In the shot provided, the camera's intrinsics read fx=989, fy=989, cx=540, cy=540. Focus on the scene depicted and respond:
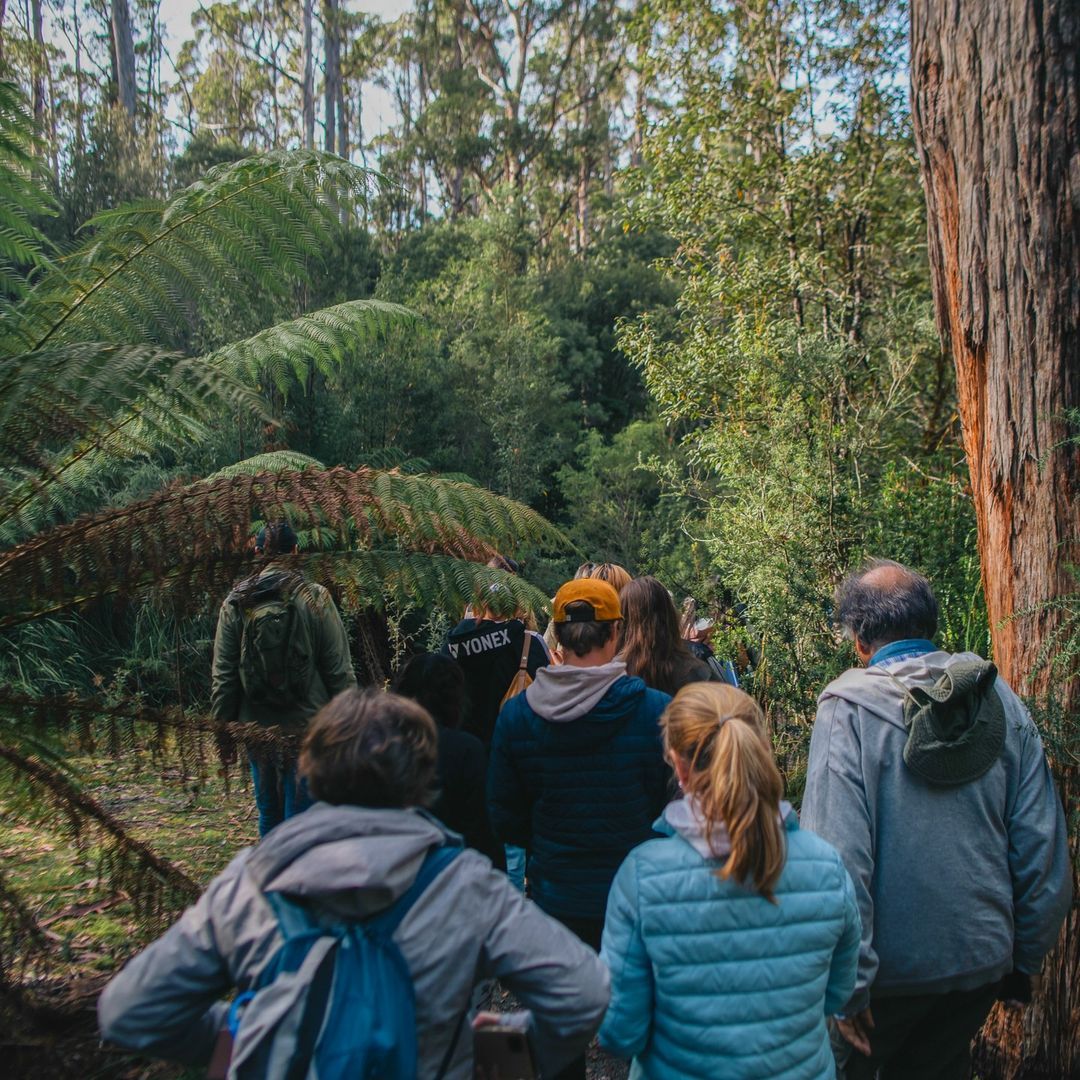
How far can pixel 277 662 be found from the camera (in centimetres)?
439

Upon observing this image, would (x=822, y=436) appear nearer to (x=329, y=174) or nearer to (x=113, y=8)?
(x=329, y=174)

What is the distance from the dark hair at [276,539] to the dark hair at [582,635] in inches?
37.1

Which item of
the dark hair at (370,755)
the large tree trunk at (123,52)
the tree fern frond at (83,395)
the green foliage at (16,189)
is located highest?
the large tree trunk at (123,52)

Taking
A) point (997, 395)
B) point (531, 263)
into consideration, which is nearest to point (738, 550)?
point (997, 395)

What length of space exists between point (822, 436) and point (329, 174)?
367 cm

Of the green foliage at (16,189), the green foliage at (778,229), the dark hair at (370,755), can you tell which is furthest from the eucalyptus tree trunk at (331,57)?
the dark hair at (370,755)

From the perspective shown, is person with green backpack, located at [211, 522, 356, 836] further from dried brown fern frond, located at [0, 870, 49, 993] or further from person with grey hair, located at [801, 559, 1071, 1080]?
person with grey hair, located at [801, 559, 1071, 1080]

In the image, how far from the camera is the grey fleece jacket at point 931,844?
256cm

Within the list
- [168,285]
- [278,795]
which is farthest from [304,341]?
[278,795]

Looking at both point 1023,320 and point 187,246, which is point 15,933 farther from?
point 1023,320

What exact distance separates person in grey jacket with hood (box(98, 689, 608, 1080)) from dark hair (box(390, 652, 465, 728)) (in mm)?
1658

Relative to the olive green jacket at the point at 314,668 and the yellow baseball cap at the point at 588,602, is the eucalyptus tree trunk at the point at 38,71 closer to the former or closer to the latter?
the olive green jacket at the point at 314,668

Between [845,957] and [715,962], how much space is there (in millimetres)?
380

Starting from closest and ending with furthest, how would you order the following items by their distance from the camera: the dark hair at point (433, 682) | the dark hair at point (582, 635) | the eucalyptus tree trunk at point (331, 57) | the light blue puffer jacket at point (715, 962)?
the light blue puffer jacket at point (715, 962), the dark hair at point (582, 635), the dark hair at point (433, 682), the eucalyptus tree trunk at point (331, 57)
